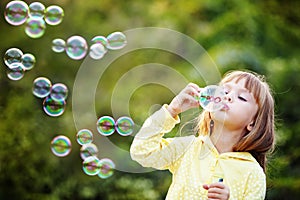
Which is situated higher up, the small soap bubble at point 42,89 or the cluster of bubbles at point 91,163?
→ the small soap bubble at point 42,89

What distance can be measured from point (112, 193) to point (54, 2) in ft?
Result: 6.32

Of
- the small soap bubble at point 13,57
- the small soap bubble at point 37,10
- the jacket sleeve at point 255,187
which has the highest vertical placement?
the small soap bubble at point 37,10

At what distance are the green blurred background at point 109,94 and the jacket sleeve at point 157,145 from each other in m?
2.28

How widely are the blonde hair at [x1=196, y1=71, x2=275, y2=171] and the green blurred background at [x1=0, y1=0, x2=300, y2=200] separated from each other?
6.94 ft

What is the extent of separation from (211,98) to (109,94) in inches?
125

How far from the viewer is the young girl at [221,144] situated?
7.94 feet

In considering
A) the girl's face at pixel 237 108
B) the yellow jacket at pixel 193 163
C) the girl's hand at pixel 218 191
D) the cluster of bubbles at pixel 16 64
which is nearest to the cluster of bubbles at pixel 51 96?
the cluster of bubbles at pixel 16 64

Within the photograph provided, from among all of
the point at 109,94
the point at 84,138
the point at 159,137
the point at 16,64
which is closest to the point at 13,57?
the point at 16,64

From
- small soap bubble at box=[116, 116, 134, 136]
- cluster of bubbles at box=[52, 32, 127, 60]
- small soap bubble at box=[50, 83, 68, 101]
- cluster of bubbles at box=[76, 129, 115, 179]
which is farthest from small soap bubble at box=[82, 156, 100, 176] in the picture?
cluster of bubbles at box=[52, 32, 127, 60]

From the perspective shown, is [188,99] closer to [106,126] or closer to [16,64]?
[106,126]

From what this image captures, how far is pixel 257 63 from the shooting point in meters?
5.47

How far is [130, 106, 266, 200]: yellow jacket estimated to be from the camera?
7.91 ft

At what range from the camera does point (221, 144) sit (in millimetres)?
2508

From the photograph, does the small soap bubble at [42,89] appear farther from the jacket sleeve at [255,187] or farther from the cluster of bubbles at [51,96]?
the jacket sleeve at [255,187]
